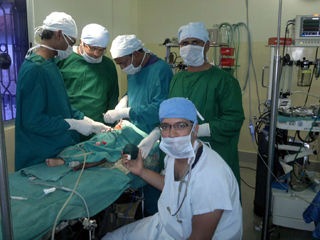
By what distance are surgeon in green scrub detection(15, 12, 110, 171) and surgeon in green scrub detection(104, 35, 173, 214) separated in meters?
0.30

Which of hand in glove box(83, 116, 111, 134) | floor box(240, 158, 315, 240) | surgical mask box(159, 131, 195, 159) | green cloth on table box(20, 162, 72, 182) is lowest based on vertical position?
floor box(240, 158, 315, 240)

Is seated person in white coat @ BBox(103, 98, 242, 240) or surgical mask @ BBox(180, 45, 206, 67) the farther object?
surgical mask @ BBox(180, 45, 206, 67)

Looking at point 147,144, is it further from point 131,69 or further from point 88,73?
point 88,73

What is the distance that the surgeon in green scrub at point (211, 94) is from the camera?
1763mm

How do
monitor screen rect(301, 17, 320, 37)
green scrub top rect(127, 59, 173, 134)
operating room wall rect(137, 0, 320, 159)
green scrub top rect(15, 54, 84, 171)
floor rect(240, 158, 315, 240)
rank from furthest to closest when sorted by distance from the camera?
operating room wall rect(137, 0, 320, 159)
monitor screen rect(301, 17, 320, 37)
floor rect(240, 158, 315, 240)
green scrub top rect(127, 59, 173, 134)
green scrub top rect(15, 54, 84, 171)

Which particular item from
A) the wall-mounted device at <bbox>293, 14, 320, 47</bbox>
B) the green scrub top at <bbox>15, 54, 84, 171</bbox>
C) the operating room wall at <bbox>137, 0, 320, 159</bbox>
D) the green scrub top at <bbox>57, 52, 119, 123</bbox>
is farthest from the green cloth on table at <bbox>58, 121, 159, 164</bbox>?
the operating room wall at <bbox>137, 0, 320, 159</bbox>

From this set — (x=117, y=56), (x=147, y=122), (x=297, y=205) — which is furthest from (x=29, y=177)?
(x=297, y=205)

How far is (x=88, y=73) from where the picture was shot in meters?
2.22

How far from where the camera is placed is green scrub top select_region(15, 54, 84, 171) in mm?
1578

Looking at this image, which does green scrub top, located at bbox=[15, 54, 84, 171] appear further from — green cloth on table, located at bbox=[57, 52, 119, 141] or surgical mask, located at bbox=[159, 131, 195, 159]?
surgical mask, located at bbox=[159, 131, 195, 159]

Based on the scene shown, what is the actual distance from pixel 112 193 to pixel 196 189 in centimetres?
54

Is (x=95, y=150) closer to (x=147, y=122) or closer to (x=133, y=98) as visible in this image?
(x=147, y=122)

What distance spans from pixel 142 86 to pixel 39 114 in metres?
0.77

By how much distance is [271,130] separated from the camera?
1.75m
